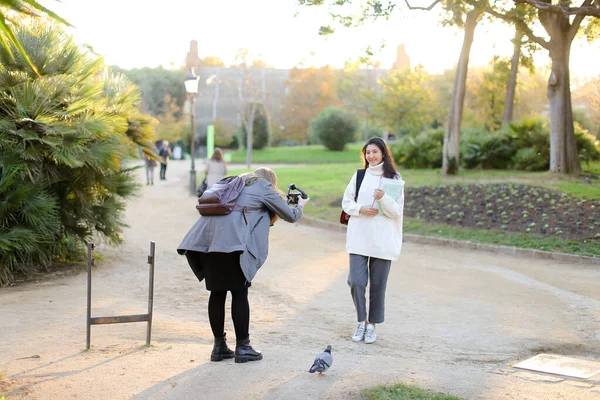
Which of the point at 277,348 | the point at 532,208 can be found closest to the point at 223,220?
the point at 277,348

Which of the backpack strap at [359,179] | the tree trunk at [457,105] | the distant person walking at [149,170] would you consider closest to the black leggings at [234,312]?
the backpack strap at [359,179]

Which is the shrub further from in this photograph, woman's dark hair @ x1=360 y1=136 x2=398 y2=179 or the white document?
the white document

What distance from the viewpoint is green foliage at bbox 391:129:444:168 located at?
27.7m

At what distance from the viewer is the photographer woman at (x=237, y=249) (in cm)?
581

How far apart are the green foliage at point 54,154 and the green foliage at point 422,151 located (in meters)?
17.4

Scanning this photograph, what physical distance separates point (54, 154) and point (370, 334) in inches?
227

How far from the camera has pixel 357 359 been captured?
6156 millimetres

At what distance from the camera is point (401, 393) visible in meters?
4.95

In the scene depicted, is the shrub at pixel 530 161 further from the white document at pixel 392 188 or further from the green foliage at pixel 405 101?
the green foliage at pixel 405 101

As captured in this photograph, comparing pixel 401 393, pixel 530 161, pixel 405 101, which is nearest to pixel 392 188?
pixel 401 393

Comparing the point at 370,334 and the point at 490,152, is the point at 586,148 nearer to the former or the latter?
the point at 490,152

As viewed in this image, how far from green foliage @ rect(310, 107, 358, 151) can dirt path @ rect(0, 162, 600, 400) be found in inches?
1513

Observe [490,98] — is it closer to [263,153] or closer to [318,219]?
[263,153]

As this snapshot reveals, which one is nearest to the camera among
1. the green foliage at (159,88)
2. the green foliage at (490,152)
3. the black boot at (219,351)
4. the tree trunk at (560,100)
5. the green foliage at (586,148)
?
the black boot at (219,351)
